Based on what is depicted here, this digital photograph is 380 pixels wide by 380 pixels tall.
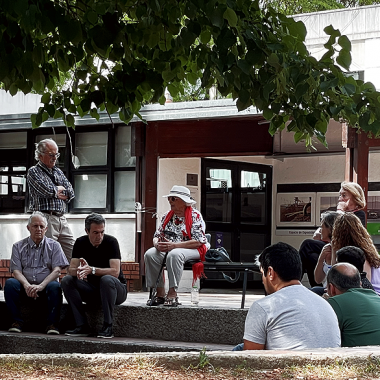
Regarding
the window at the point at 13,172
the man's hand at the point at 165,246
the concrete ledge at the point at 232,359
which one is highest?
the window at the point at 13,172

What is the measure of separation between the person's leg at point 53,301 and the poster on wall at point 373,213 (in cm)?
708

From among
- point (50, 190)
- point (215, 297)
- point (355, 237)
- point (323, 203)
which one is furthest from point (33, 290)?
point (323, 203)

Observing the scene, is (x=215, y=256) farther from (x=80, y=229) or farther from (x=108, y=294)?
(x=80, y=229)

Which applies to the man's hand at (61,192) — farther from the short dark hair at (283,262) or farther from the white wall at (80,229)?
the short dark hair at (283,262)

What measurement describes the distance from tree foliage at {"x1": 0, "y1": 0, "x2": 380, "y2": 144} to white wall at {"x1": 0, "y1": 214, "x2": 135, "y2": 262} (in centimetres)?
760

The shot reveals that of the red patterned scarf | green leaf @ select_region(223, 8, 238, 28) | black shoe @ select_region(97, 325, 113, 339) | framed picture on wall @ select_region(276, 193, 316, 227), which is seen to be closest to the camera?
green leaf @ select_region(223, 8, 238, 28)

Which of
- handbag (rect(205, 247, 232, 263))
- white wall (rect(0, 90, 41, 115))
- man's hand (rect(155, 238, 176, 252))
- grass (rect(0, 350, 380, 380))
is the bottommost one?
grass (rect(0, 350, 380, 380))

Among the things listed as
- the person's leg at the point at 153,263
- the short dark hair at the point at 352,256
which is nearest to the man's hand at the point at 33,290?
the person's leg at the point at 153,263

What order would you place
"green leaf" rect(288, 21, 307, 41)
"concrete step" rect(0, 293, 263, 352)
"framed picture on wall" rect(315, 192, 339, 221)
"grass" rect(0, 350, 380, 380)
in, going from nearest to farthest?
"grass" rect(0, 350, 380, 380), "green leaf" rect(288, 21, 307, 41), "concrete step" rect(0, 293, 263, 352), "framed picture on wall" rect(315, 192, 339, 221)

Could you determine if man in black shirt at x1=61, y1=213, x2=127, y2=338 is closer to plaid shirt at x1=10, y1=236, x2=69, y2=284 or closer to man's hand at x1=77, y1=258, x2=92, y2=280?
man's hand at x1=77, y1=258, x2=92, y2=280

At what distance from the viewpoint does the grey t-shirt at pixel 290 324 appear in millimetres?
4578

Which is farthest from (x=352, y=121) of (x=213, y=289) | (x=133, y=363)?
(x=213, y=289)

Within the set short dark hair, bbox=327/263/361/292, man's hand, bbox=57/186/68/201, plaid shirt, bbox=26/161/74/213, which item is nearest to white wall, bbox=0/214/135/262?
plaid shirt, bbox=26/161/74/213

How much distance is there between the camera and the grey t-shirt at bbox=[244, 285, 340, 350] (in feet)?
15.0
